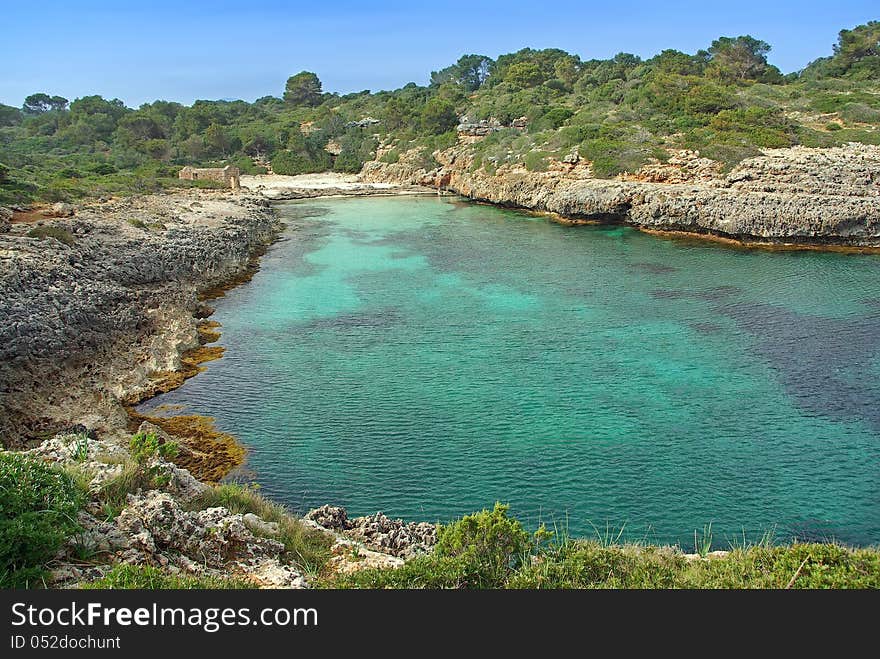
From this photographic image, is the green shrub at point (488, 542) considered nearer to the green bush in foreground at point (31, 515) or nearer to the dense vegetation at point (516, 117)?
the green bush in foreground at point (31, 515)

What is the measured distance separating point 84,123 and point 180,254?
72.5 m

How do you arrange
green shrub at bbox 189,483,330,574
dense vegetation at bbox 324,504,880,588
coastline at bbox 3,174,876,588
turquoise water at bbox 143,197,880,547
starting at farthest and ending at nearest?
turquoise water at bbox 143,197,880,547 < green shrub at bbox 189,483,330,574 < coastline at bbox 3,174,876,588 < dense vegetation at bbox 324,504,880,588

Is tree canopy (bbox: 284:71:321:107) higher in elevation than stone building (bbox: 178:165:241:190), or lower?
higher

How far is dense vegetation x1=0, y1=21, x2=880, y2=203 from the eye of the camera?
48.1 metres

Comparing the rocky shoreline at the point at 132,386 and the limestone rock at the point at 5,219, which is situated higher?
the limestone rock at the point at 5,219

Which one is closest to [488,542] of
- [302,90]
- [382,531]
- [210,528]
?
[382,531]

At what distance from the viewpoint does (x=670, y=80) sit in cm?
5816

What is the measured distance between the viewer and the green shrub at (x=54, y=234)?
26.2 meters

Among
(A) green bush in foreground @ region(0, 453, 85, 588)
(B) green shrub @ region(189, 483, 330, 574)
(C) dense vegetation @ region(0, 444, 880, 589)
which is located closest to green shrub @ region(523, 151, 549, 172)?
(B) green shrub @ region(189, 483, 330, 574)

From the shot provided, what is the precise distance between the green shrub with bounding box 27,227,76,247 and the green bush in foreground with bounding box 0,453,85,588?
19.8m

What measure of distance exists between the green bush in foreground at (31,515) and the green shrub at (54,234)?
64.8 feet

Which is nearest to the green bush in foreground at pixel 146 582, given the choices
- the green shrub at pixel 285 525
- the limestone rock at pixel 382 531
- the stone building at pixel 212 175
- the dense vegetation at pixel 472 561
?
the dense vegetation at pixel 472 561

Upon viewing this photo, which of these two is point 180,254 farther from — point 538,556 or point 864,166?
point 864,166

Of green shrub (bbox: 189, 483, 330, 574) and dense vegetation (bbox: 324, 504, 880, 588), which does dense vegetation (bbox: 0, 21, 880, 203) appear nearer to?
green shrub (bbox: 189, 483, 330, 574)
